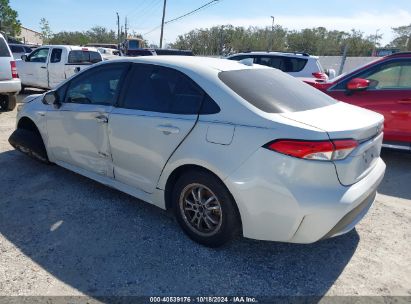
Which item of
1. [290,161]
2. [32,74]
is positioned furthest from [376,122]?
[32,74]

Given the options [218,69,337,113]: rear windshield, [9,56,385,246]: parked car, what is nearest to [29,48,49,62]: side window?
[9,56,385,246]: parked car

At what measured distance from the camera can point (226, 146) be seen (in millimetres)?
2582

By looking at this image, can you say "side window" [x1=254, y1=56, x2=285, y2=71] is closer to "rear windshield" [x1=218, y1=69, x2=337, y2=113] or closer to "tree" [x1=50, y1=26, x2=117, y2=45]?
"rear windshield" [x1=218, y1=69, x2=337, y2=113]

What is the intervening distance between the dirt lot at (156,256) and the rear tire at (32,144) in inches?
28.3

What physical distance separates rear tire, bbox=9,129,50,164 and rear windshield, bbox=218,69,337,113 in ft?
9.19

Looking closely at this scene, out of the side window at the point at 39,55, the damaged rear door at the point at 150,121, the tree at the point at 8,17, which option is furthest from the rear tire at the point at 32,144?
the tree at the point at 8,17

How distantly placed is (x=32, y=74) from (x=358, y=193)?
12.0 meters

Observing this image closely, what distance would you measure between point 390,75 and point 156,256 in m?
4.60

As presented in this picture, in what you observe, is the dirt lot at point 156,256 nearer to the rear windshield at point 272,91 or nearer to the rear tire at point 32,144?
the rear tire at point 32,144

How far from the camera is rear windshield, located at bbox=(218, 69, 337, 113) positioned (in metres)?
2.72

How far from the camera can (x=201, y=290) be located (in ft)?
8.03

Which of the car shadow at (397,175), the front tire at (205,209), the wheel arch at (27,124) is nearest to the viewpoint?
the front tire at (205,209)

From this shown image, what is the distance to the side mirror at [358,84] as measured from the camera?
5295mm

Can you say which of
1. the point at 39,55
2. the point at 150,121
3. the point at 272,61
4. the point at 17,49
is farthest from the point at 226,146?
the point at 17,49
